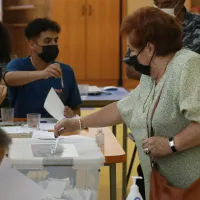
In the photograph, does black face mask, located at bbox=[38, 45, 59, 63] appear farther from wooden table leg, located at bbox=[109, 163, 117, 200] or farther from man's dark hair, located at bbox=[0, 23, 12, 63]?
wooden table leg, located at bbox=[109, 163, 117, 200]

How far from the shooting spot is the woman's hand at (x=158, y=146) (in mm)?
1945

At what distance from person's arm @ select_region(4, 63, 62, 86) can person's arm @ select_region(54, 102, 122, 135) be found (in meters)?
0.64

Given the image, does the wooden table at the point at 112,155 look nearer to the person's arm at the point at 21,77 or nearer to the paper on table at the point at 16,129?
the paper on table at the point at 16,129

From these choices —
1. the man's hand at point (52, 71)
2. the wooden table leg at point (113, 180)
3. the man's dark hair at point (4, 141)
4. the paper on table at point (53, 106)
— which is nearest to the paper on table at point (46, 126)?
the paper on table at point (53, 106)

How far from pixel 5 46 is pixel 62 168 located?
4.69ft

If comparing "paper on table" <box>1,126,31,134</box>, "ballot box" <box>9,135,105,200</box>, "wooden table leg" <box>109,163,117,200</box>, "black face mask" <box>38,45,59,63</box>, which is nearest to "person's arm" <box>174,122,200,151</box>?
"ballot box" <box>9,135,105,200</box>

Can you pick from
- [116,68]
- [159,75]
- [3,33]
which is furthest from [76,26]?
[159,75]

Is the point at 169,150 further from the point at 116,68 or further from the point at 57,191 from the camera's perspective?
the point at 116,68

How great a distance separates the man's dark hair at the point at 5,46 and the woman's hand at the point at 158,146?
5.32 ft

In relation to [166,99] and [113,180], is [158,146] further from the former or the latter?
[113,180]

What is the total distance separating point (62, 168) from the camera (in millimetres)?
2092

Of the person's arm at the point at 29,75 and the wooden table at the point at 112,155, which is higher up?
the person's arm at the point at 29,75

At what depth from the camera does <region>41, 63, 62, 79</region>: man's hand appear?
9.94 ft

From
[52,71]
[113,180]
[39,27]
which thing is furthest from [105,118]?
[39,27]
